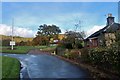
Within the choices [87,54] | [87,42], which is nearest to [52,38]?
[87,42]

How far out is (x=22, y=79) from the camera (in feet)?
41.1

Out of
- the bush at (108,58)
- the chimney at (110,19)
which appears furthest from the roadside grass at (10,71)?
the chimney at (110,19)

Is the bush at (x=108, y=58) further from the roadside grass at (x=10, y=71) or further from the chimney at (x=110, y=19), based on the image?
the chimney at (x=110, y=19)

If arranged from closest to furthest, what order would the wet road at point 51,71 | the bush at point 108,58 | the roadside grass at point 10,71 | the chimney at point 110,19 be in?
the bush at point 108,58 → the roadside grass at point 10,71 → the wet road at point 51,71 → the chimney at point 110,19

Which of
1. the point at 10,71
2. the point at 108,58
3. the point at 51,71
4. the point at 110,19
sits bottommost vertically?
the point at 51,71

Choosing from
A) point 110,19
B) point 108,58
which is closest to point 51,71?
point 108,58

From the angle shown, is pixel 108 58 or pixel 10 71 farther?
pixel 10 71

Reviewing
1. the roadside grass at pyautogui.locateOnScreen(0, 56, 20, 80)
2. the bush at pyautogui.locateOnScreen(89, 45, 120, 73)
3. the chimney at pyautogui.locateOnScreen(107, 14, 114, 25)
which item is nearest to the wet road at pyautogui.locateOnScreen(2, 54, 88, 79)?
the roadside grass at pyautogui.locateOnScreen(0, 56, 20, 80)

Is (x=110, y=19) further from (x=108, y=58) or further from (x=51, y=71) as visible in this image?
(x=108, y=58)

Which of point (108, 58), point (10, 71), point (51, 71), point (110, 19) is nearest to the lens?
point (108, 58)

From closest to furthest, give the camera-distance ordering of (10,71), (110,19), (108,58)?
(108,58), (10,71), (110,19)

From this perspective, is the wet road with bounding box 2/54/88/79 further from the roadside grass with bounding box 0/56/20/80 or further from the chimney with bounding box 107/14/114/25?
the chimney with bounding box 107/14/114/25

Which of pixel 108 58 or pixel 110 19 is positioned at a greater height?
pixel 110 19

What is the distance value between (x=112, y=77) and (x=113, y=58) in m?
1.08
